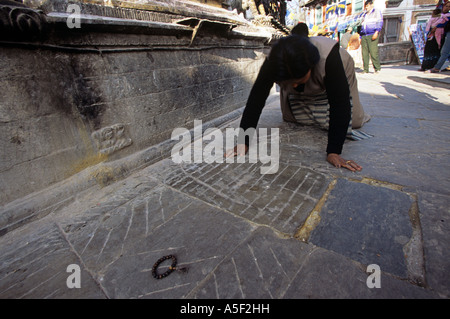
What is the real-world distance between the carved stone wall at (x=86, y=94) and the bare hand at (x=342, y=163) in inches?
77.5

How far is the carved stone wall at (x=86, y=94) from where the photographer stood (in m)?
1.67

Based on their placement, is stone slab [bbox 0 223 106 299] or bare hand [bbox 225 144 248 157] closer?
stone slab [bbox 0 223 106 299]

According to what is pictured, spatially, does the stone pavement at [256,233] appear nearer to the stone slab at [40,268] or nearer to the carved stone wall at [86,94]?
the stone slab at [40,268]

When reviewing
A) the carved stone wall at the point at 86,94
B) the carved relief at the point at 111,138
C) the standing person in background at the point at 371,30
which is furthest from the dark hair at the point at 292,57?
the standing person in background at the point at 371,30

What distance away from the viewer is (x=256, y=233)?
4.68ft

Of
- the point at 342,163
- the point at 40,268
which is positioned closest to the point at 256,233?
the point at 342,163

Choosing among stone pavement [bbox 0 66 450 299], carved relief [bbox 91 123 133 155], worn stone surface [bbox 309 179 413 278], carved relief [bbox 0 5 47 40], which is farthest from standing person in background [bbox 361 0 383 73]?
carved relief [bbox 0 5 47 40]

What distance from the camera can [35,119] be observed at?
5.83 ft

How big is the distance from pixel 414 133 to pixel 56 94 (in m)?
4.05

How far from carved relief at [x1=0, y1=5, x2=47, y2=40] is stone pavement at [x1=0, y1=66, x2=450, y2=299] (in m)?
1.36

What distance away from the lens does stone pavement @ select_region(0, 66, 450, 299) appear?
1118 millimetres

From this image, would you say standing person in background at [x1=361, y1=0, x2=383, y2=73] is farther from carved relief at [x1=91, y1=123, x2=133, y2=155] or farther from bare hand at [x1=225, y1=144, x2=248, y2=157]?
carved relief at [x1=91, y1=123, x2=133, y2=155]
